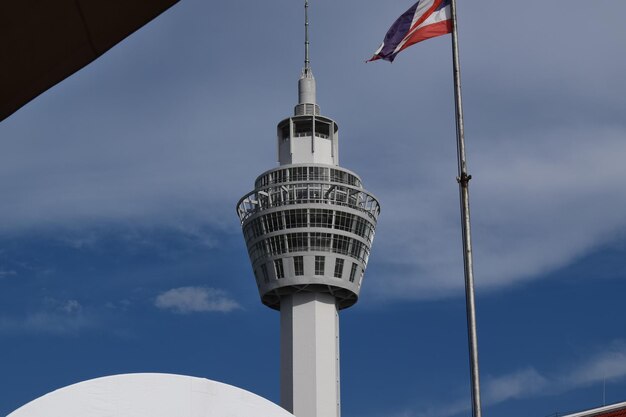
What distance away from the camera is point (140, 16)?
A: 14.3ft

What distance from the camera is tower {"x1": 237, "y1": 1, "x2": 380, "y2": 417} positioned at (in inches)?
4562

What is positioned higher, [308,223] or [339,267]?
[308,223]

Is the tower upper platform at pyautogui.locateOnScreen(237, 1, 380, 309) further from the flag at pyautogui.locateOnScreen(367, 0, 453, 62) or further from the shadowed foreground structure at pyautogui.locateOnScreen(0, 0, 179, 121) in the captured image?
the shadowed foreground structure at pyautogui.locateOnScreen(0, 0, 179, 121)

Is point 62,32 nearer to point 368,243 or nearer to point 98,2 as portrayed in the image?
point 98,2

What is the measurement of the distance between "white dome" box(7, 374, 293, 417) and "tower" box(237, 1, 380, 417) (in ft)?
283

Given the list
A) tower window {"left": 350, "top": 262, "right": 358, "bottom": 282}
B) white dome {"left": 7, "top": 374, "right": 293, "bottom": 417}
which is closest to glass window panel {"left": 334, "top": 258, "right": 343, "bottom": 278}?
tower window {"left": 350, "top": 262, "right": 358, "bottom": 282}

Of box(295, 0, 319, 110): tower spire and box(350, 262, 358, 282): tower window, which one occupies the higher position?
box(295, 0, 319, 110): tower spire

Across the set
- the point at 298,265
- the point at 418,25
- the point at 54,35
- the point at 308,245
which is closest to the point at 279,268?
the point at 298,265

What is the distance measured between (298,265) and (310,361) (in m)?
12.5

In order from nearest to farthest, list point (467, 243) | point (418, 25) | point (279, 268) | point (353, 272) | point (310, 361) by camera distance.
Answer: point (467, 243), point (418, 25), point (310, 361), point (279, 268), point (353, 272)

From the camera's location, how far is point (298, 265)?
12088 centimetres

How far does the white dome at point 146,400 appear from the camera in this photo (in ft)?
91.1

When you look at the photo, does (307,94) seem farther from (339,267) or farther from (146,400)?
(146,400)

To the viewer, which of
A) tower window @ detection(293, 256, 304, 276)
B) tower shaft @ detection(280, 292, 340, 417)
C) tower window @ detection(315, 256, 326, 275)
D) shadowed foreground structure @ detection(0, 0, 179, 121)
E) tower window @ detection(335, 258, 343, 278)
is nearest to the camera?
shadowed foreground structure @ detection(0, 0, 179, 121)
